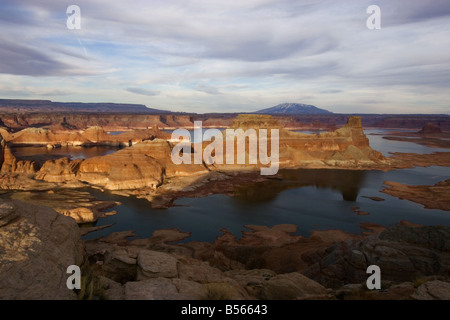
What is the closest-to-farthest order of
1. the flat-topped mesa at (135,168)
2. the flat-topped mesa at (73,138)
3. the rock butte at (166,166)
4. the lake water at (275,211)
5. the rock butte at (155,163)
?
the lake water at (275,211)
the rock butte at (166,166)
the flat-topped mesa at (135,168)
the rock butte at (155,163)
the flat-topped mesa at (73,138)

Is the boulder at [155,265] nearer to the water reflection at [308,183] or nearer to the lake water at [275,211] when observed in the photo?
the lake water at [275,211]

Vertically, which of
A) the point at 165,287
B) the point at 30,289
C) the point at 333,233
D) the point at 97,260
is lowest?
the point at 333,233

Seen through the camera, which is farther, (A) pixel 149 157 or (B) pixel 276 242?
(A) pixel 149 157

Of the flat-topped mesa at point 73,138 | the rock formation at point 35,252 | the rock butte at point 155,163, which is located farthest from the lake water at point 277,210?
the flat-topped mesa at point 73,138

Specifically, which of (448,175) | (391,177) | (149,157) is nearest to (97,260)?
(149,157)
